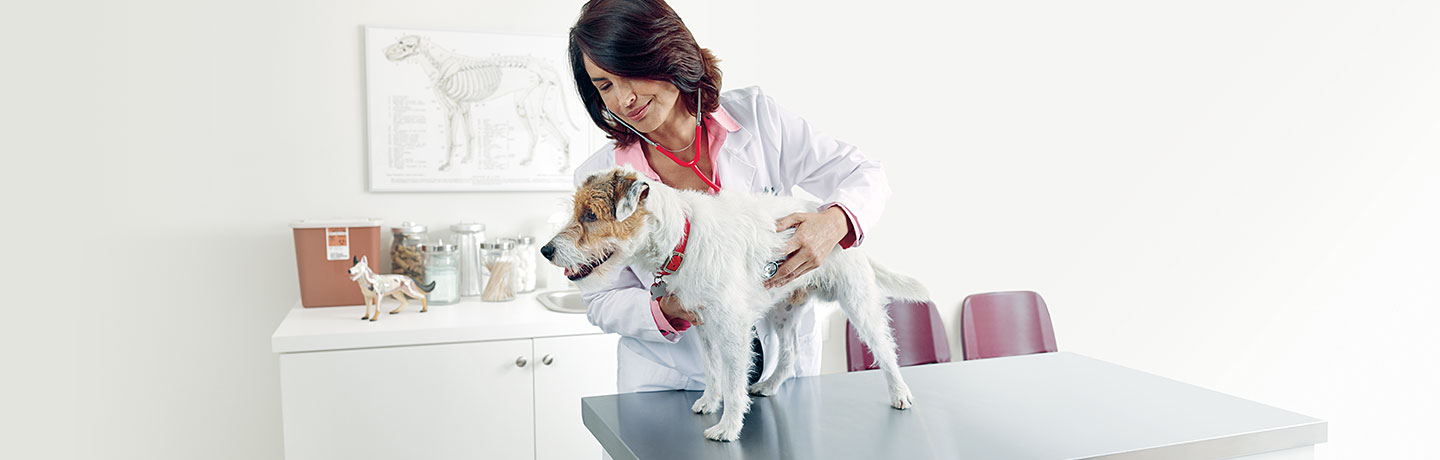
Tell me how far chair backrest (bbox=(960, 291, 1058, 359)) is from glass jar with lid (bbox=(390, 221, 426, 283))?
6.44 ft

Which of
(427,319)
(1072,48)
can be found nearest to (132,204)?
(427,319)

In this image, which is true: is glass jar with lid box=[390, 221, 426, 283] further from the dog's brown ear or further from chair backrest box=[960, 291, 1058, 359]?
chair backrest box=[960, 291, 1058, 359]

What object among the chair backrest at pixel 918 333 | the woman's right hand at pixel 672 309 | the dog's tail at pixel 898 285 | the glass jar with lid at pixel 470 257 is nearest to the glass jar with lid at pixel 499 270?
the glass jar with lid at pixel 470 257

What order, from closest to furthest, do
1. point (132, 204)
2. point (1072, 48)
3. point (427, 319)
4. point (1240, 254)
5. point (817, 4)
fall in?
point (427, 319) → point (132, 204) → point (817, 4) → point (1072, 48) → point (1240, 254)

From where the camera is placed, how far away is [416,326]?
2346mm

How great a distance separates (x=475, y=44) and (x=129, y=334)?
1433mm

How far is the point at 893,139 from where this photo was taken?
10.4 ft

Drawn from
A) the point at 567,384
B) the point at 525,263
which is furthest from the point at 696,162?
the point at 525,263

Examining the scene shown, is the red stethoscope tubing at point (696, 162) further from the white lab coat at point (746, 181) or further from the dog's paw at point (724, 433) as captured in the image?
the dog's paw at point (724, 433)

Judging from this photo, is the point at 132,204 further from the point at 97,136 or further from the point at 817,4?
the point at 817,4

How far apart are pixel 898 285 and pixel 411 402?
A: 1547 millimetres

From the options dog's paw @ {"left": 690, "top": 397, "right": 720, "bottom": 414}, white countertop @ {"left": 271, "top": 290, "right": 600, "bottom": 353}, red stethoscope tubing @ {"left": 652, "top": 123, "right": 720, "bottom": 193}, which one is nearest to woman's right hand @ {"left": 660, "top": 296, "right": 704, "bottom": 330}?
dog's paw @ {"left": 690, "top": 397, "right": 720, "bottom": 414}

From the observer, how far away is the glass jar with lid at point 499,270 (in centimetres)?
272

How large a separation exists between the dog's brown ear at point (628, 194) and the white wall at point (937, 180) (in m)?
1.52
